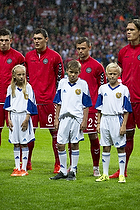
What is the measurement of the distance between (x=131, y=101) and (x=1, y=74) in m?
2.05

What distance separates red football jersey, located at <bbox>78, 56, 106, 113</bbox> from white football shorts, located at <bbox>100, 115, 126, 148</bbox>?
0.72 m

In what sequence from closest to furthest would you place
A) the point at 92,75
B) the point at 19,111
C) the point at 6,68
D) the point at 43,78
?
the point at 19,111 → the point at 92,75 → the point at 43,78 → the point at 6,68

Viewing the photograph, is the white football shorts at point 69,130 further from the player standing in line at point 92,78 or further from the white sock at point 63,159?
the player standing in line at point 92,78

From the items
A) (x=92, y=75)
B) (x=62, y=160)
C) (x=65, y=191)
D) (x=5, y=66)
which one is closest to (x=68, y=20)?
(x=5, y=66)

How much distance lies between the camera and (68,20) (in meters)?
24.4

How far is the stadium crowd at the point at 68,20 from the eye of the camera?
22.4 m

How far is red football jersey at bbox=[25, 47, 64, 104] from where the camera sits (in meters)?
6.32

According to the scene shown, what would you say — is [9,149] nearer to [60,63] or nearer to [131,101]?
[60,63]

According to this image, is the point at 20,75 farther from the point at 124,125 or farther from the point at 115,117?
the point at 124,125

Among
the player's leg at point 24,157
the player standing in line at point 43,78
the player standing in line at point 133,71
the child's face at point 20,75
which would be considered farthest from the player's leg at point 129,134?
the child's face at point 20,75

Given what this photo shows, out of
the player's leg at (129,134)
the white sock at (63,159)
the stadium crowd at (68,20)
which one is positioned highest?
the stadium crowd at (68,20)

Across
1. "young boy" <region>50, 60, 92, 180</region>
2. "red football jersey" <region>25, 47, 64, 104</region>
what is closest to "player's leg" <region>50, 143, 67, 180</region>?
"young boy" <region>50, 60, 92, 180</region>

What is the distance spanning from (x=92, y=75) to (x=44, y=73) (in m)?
0.76

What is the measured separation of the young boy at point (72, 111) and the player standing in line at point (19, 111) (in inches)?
18.9
